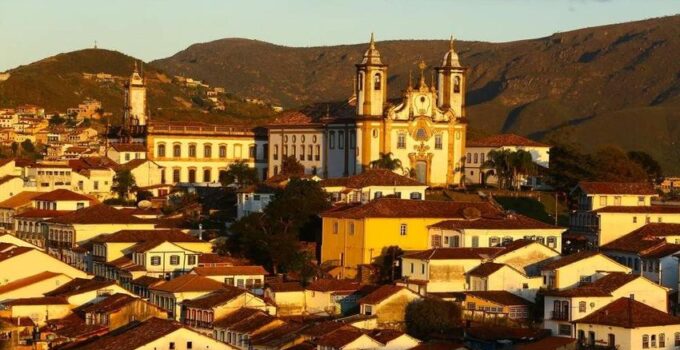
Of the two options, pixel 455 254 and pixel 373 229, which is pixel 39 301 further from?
pixel 455 254

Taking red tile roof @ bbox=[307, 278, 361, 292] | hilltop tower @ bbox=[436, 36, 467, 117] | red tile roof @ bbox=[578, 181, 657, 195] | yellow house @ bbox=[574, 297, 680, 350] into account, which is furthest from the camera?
hilltop tower @ bbox=[436, 36, 467, 117]

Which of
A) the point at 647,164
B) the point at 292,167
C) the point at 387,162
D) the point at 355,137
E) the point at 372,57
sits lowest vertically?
the point at 292,167

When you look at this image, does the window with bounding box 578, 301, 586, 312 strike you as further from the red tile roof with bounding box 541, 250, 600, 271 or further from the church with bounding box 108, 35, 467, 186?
the church with bounding box 108, 35, 467, 186

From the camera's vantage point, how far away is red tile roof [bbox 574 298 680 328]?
52.9 m

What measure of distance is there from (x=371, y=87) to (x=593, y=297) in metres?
35.3

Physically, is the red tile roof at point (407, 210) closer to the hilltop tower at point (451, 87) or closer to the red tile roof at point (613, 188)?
the red tile roof at point (613, 188)

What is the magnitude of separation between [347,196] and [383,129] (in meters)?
12.9

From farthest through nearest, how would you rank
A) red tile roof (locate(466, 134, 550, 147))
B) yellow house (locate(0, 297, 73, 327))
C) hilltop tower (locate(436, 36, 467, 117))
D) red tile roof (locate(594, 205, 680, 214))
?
red tile roof (locate(466, 134, 550, 147)) → hilltop tower (locate(436, 36, 467, 117)) → red tile roof (locate(594, 205, 680, 214)) → yellow house (locate(0, 297, 73, 327))

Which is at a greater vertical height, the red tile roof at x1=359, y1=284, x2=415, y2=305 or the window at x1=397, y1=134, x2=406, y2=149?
the window at x1=397, y1=134, x2=406, y2=149

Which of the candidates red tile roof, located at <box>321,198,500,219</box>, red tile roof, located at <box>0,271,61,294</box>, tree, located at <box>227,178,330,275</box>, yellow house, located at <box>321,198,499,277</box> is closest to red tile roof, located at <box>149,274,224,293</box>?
red tile roof, located at <box>0,271,61,294</box>

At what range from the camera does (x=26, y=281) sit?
209 feet

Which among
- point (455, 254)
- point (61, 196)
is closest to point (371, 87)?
point (61, 196)

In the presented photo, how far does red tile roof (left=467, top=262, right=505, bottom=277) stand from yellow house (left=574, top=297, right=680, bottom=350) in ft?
21.4

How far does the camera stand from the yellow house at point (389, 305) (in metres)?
57.0
